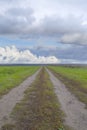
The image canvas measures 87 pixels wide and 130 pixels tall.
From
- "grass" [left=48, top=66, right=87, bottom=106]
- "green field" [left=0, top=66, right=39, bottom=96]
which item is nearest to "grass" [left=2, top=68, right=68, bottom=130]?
"grass" [left=48, top=66, right=87, bottom=106]

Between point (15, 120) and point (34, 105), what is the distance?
5471mm

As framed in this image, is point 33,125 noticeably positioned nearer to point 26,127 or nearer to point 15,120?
point 26,127

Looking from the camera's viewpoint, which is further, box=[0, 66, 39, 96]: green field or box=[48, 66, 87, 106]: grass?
box=[0, 66, 39, 96]: green field

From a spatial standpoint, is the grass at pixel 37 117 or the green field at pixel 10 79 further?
the green field at pixel 10 79

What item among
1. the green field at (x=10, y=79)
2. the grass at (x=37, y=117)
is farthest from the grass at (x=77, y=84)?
the green field at (x=10, y=79)

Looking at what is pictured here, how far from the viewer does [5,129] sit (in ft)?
47.1

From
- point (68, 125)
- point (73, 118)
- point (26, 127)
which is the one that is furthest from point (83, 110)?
point (26, 127)

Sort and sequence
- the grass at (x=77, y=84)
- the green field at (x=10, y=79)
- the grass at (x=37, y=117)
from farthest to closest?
the green field at (x=10, y=79)
the grass at (x=77, y=84)
the grass at (x=37, y=117)

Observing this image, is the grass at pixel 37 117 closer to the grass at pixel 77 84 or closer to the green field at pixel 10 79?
the grass at pixel 77 84

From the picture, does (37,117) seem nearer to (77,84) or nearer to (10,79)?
(77,84)

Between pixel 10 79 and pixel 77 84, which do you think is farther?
pixel 10 79

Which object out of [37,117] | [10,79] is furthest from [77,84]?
[37,117]

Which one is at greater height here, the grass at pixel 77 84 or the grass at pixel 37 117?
the grass at pixel 37 117

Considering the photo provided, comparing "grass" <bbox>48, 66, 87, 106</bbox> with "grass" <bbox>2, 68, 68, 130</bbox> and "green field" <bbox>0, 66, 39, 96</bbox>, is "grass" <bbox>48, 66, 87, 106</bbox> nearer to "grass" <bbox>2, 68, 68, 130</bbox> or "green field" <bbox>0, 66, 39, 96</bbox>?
"grass" <bbox>2, 68, 68, 130</bbox>
